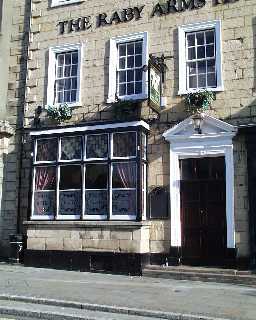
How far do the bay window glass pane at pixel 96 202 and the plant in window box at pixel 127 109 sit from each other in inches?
89.7

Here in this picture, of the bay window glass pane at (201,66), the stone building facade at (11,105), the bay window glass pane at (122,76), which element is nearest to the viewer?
the bay window glass pane at (201,66)

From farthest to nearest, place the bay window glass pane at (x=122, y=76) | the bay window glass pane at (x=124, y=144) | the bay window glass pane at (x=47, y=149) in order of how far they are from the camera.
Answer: the bay window glass pane at (x=122, y=76)
the bay window glass pane at (x=47, y=149)
the bay window glass pane at (x=124, y=144)

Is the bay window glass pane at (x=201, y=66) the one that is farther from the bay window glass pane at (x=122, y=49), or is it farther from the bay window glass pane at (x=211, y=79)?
the bay window glass pane at (x=122, y=49)

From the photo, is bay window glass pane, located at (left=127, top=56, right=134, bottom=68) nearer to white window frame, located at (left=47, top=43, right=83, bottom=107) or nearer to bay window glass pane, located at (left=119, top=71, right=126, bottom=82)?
bay window glass pane, located at (left=119, top=71, right=126, bottom=82)

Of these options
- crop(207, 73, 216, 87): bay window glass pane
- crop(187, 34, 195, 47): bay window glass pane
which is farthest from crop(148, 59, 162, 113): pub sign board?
crop(207, 73, 216, 87): bay window glass pane

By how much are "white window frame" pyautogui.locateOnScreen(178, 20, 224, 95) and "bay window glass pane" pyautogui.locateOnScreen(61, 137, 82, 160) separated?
3.30 metres

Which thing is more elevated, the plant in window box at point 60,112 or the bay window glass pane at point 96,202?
the plant in window box at point 60,112

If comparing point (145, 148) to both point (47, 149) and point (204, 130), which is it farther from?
point (47, 149)

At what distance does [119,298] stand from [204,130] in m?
5.62

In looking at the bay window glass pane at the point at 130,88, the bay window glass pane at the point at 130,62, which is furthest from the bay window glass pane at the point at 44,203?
the bay window glass pane at the point at 130,62

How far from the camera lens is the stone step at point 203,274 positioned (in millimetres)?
11000

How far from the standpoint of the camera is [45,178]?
45.2 ft

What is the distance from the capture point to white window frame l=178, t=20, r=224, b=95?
41.8 ft

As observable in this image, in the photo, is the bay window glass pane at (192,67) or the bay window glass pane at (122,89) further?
the bay window glass pane at (122,89)
